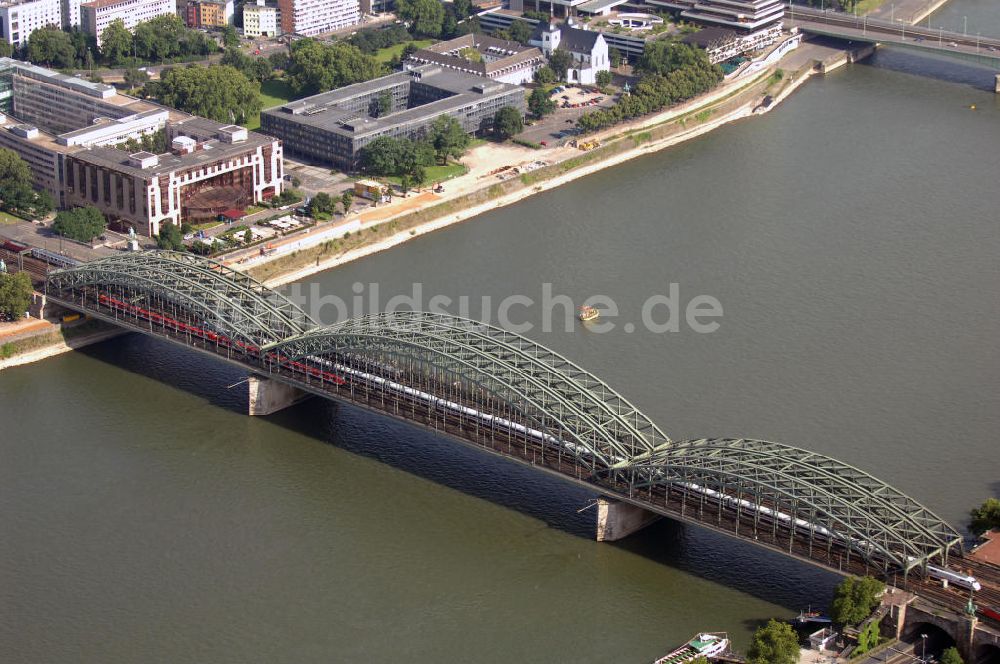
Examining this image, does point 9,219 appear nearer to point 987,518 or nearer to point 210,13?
point 210,13

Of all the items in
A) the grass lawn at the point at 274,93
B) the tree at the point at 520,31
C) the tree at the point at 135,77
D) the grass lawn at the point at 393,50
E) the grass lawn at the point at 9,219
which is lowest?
the grass lawn at the point at 9,219

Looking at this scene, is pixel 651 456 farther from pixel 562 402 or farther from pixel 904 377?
pixel 904 377

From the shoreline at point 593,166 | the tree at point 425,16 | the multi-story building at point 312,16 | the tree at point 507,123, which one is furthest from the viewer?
the tree at point 425,16

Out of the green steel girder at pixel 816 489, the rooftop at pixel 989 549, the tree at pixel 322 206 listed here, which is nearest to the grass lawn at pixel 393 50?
the tree at pixel 322 206

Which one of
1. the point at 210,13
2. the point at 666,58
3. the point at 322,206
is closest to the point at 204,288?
the point at 322,206

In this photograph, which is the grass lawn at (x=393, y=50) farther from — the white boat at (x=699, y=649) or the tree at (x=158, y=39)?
the white boat at (x=699, y=649)

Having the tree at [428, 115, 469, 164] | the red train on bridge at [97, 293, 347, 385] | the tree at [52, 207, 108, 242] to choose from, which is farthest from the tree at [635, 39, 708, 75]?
the red train on bridge at [97, 293, 347, 385]

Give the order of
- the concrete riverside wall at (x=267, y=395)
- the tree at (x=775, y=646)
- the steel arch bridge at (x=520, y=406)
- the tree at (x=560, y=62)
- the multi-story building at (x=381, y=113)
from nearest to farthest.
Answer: the tree at (x=775, y=646)
the steel arch bridge at (x=520, y=406)
the concrete riverside wall at (x=267, y=395)
the multi-story building at (x=381, y=113)
the tree at (x=560, y=62)
